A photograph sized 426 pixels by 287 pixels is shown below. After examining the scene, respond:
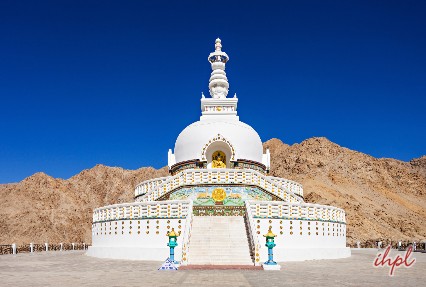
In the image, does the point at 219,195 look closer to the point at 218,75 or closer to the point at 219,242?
the point at 219,242

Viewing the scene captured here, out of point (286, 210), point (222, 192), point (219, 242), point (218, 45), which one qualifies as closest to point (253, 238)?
point (219, 242)

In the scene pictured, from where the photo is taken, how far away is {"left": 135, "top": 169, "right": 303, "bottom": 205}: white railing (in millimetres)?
30422

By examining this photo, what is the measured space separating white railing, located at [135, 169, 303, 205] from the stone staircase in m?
4.78

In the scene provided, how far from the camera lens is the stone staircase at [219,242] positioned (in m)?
20.8

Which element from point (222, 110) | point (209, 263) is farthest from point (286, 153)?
point (209, 263)

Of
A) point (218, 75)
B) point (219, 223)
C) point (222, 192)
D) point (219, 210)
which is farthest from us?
point (218, 75)

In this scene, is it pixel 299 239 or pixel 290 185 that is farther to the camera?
pixel 290 185

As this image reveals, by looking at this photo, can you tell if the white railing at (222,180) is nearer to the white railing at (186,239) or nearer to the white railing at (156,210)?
the white railing at (156,210)

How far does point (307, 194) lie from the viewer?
287ft

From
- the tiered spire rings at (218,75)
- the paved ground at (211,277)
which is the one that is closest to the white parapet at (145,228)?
the paved ground at (211,277)

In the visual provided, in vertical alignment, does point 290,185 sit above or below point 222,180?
below

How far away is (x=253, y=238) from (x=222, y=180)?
9299 mm

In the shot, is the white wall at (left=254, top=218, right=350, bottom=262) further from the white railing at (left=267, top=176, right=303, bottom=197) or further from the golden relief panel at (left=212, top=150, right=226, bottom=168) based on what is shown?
the golden relief panel at (left=212, top=150, right=226, bottom=168)

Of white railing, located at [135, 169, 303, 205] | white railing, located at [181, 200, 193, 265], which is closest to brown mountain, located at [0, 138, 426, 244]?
white railing, located at [135, 169, 303, 205]
